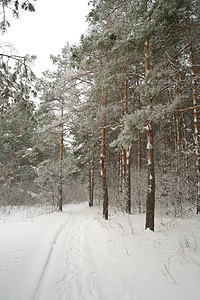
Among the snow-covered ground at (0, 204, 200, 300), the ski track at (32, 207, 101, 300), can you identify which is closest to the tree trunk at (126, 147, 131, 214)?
the snow-covered ground at (0, 204, 200, 300)

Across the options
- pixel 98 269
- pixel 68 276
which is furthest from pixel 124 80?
pixel 68 276

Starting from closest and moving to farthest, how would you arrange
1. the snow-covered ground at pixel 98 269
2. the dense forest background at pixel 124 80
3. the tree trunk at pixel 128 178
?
the snow-covered ground at pixel 98 269, the dense forest background at pixel 124 80, the tree trunk at pixel 128 178

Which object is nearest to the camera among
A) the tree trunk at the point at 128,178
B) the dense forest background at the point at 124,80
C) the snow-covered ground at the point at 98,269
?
the snow-covered ground at the point at 98,269

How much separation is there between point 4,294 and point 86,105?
892 cm

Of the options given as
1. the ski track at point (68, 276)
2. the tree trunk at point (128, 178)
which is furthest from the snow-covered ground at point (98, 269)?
the tree trunk at point (128, 178)

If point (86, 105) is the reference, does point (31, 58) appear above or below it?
below

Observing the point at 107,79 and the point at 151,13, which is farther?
the point at 107,79

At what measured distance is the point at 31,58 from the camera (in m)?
4.16

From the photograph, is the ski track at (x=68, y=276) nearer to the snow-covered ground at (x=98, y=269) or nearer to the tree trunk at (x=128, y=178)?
the snow-covered ground at (x=98, y=269)

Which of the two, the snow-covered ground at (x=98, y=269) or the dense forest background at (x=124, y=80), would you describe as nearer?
the snow-covered ground at (x=98, y=269)

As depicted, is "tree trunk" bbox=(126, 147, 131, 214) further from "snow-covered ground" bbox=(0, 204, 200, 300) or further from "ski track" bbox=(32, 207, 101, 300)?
"ski track" bbox=(32, 207, 101, 300)

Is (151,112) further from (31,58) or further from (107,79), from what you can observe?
(31,58)

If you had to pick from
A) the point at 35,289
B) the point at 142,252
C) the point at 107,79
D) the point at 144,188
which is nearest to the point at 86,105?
the point at 107,79

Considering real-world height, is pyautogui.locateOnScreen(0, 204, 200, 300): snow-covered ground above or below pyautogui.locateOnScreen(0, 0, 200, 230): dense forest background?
below
